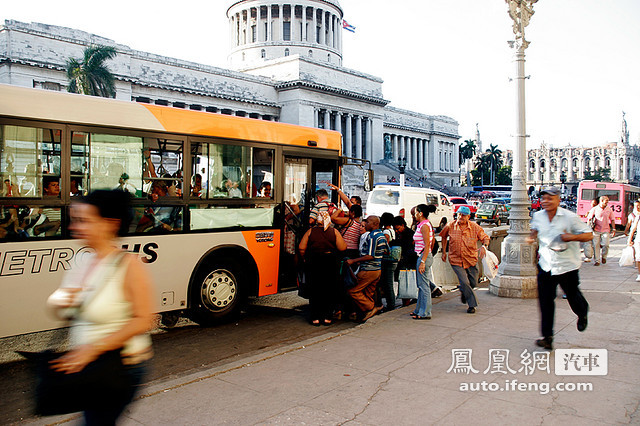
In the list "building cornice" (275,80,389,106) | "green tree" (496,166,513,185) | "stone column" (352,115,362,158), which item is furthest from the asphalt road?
"green tree" (496,166,513,185)

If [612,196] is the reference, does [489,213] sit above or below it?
below

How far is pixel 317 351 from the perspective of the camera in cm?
616

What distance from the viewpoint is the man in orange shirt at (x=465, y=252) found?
26.5 ft

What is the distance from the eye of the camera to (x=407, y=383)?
5016 mm

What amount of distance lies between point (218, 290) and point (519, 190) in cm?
569

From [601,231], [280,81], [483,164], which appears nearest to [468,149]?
[483,164]

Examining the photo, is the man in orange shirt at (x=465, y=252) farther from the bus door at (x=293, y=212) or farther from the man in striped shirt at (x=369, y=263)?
the bus door at (x=293, y=212)

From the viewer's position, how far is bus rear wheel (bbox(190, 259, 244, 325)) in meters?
7.74

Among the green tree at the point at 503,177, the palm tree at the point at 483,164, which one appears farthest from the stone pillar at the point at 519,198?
the green tree at the point at 503,177

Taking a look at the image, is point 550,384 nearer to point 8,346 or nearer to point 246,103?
point 8,346

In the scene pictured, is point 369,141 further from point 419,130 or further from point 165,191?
point 165,191

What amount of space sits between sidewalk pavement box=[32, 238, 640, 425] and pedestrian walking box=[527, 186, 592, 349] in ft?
1.46

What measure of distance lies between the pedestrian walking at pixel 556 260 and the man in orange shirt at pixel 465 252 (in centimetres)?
213

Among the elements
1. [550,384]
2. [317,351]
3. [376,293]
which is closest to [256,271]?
[376,293]
